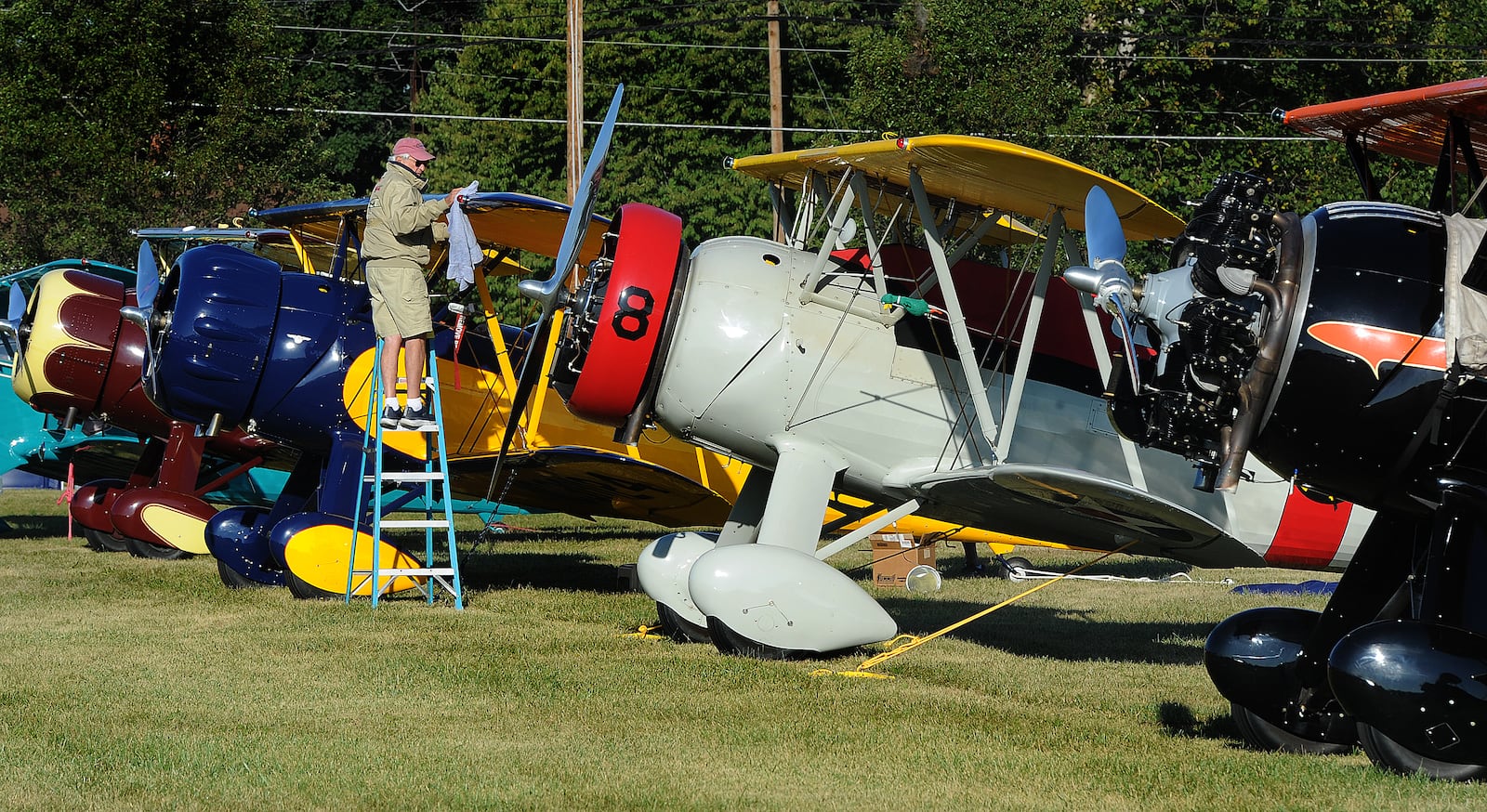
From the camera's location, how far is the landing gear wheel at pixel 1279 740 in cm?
604

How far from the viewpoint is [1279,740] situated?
239 inches

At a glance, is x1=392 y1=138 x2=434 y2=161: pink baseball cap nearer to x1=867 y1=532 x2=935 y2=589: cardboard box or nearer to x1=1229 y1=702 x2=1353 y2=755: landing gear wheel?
x1=867 y1=532 x2=935 y2=589: cardboard box

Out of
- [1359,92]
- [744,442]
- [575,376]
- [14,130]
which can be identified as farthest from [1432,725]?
[1359,92]

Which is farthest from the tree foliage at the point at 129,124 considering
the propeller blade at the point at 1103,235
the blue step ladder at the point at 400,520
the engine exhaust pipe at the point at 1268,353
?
the engine exhaust pipe at the point at 1268,353

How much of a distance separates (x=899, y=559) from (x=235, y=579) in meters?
5.75

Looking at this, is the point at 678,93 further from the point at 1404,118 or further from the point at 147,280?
the point at 1404,118

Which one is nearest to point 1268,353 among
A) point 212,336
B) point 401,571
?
point 401,571

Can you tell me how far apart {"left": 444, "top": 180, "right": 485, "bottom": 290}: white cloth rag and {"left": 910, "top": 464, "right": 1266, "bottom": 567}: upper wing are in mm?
3516

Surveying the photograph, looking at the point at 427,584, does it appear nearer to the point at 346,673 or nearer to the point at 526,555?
the point at 346,673

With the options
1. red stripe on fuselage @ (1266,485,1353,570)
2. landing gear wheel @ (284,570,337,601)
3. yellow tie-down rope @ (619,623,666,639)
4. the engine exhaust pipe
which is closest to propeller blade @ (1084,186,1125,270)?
the engine exhaust pipe

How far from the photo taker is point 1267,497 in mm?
8703

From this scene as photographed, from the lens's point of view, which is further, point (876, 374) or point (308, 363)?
point (308, 363)

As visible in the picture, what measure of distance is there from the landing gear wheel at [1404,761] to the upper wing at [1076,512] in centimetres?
191

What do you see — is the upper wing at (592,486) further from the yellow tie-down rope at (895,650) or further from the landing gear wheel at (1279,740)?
the landing gear wheel at (1279,740)
